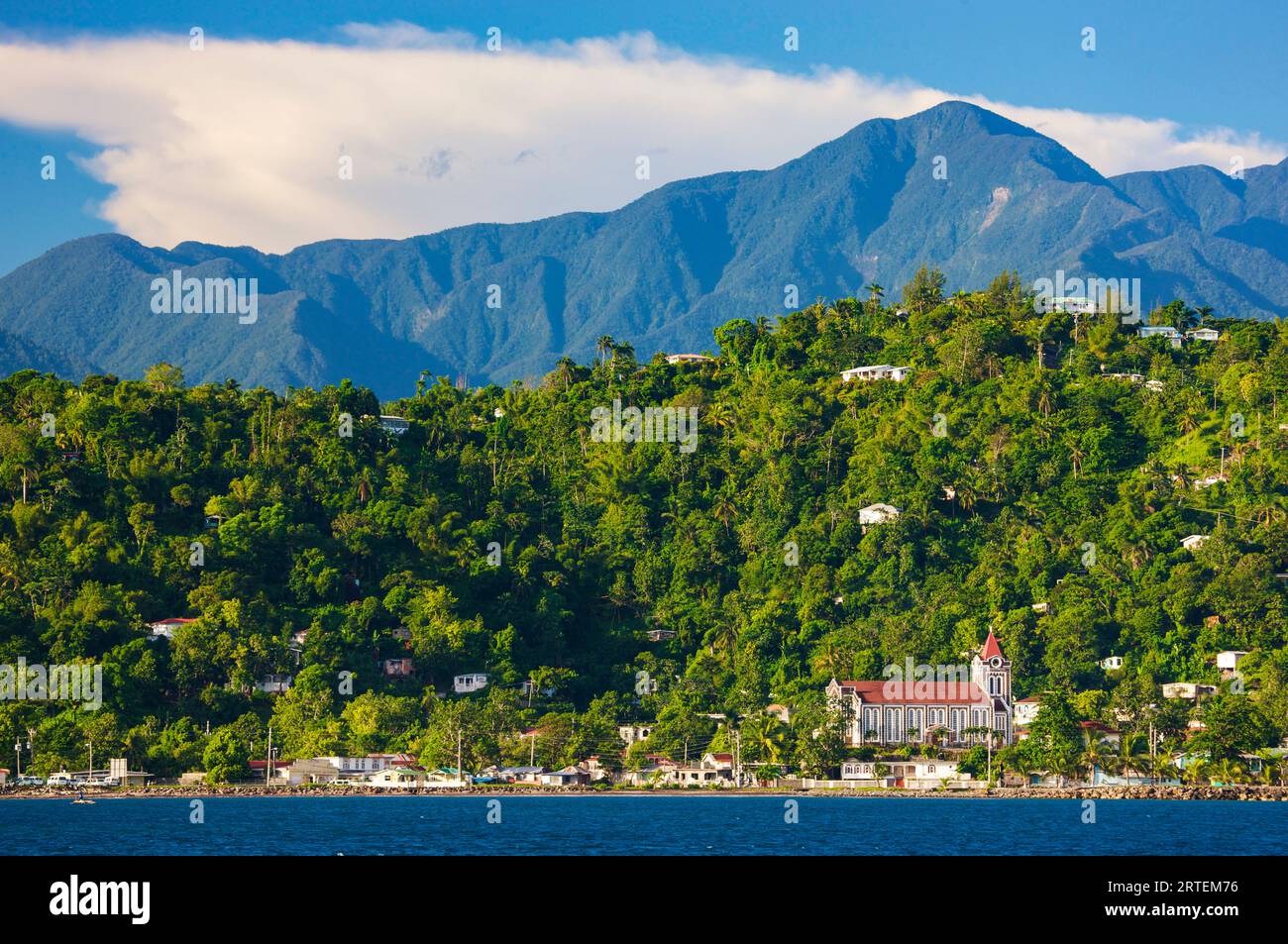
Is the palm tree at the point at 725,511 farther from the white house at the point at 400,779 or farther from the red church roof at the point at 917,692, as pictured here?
the white house at the point at 400,779

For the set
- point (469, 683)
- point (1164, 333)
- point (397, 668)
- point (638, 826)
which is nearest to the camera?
point (638, 826)

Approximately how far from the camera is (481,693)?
10575cm

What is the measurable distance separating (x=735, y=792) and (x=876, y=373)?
54.5 meters

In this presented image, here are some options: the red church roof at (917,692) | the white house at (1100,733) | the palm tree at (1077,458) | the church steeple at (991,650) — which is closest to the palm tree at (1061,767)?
the white house at (1100,733)

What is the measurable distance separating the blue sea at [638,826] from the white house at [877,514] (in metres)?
31.0

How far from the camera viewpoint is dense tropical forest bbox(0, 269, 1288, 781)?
98562mm

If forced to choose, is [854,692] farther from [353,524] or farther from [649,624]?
[353,524]

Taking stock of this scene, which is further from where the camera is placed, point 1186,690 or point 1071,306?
point 1071,306

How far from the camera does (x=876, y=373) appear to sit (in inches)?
5497

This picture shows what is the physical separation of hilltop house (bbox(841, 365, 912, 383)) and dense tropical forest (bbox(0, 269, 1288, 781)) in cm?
146

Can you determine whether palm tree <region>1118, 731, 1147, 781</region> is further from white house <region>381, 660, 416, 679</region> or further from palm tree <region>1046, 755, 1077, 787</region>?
white house <region>381, 660, 416, 679</region>

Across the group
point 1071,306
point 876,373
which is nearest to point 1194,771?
point 876,373

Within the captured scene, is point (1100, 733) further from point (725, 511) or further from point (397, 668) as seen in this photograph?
point (397, 668)
